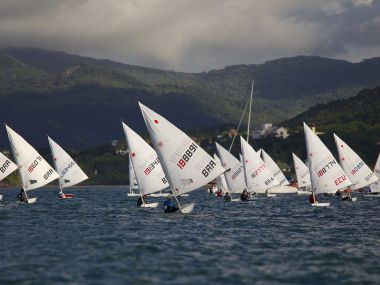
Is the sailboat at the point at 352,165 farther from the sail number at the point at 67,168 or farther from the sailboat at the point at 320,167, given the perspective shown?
the sail number at the point at 67,168

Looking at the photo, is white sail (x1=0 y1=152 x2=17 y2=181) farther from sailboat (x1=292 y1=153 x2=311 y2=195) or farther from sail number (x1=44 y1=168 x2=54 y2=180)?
sailboat (x1=292 y1=153 x2=311 y2=195)

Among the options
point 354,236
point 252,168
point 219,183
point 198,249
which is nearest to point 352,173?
point 252,168

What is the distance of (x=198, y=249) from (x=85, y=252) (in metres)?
6.26

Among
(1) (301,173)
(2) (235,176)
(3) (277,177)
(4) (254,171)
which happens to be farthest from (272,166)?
(4) (254,171)

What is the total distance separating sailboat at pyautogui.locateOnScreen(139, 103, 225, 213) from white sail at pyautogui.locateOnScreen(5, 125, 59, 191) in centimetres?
3025

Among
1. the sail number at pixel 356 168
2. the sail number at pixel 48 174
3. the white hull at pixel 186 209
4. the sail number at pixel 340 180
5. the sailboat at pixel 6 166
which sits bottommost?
the white hull at pixel 186 209

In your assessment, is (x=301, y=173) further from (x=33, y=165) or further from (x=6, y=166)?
(x=6, y=166)

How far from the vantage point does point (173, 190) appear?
64250 mm

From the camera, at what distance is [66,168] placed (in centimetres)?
11444

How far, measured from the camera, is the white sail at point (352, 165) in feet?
338

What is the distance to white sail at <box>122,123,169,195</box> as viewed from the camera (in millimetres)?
→ 78750

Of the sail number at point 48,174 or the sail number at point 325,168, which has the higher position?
the sail number at point 48,174

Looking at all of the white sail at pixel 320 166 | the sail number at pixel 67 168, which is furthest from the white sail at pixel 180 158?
the sail number at pixel 67 168

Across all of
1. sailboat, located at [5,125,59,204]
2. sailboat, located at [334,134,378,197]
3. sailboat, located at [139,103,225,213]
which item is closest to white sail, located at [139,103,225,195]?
sailboat, located at [139,103,225,213]
